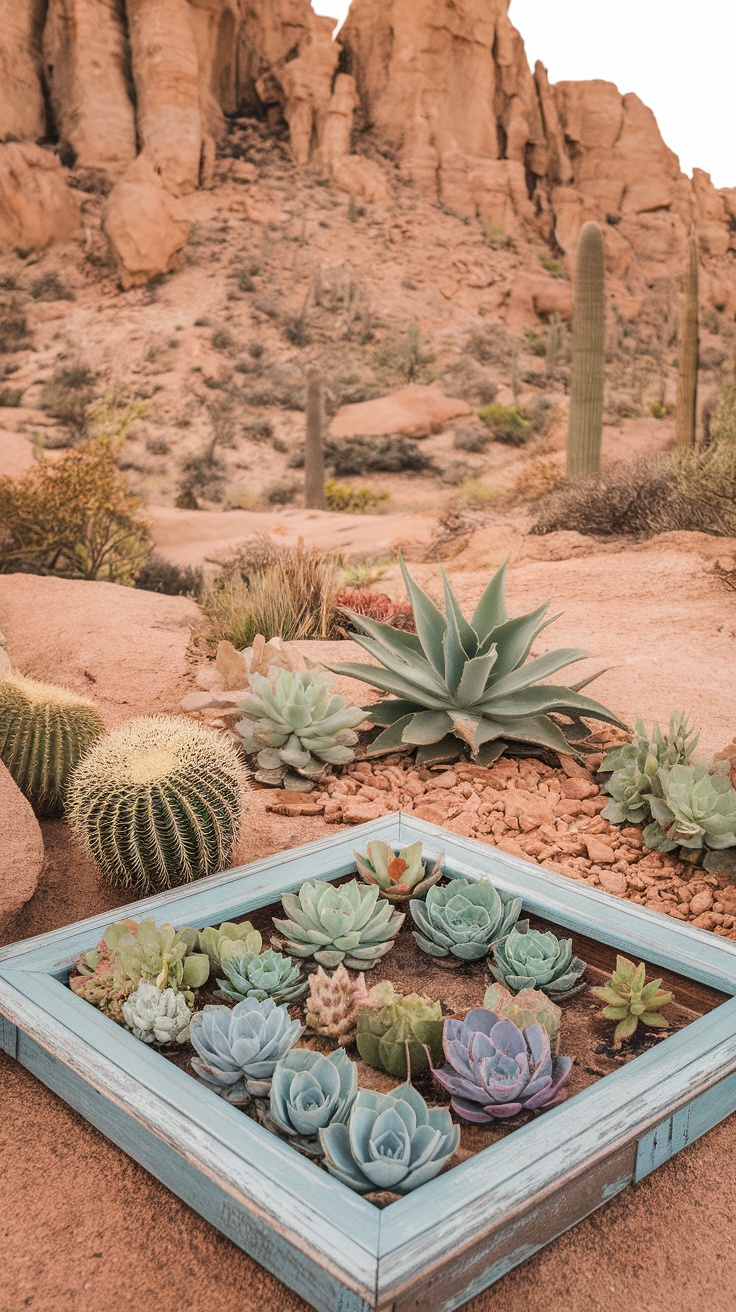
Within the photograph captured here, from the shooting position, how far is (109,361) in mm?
23219

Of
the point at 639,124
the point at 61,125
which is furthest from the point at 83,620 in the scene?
the point at 639,124

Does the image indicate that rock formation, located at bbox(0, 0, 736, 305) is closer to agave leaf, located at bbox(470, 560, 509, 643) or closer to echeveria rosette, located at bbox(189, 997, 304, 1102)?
agave leaf, located at bbox(470, 560, 509, 643)

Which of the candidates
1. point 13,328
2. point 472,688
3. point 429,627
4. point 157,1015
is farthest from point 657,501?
point 13,328

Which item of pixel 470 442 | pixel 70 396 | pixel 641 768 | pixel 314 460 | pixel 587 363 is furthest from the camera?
pixel 70 396

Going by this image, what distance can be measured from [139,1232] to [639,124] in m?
44.0

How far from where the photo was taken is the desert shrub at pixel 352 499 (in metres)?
16.9

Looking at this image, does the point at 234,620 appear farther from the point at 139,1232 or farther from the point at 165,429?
the point at 165,429

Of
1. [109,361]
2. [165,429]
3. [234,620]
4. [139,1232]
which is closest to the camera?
[139,1232]

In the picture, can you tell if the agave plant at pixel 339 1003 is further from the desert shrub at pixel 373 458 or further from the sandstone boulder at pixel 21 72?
the sandstone boulder at pixel 21 72

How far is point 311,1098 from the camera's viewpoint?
6.17 ft

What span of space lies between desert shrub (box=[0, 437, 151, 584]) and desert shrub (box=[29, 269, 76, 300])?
59.0ft

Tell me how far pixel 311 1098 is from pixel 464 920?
0.86 metres

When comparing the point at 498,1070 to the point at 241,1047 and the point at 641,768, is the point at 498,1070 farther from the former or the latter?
the point at 641,768

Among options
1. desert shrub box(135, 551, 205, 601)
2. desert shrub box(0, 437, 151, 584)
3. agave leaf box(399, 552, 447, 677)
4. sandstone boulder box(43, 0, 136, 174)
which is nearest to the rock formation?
sandstone boulder box(43, 0, 136, 174)
